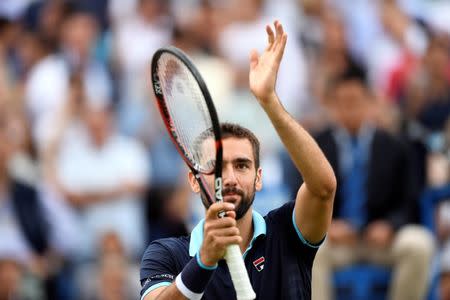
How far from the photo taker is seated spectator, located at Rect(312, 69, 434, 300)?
29.3ft

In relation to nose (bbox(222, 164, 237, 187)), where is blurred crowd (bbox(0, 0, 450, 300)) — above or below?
above

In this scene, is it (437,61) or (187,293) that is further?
(437,61)

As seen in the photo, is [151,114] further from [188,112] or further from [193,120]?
[193,120]

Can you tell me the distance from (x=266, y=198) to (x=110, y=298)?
75.1 inches

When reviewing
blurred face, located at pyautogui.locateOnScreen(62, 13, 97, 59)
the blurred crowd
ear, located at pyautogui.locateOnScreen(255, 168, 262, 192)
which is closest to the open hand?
ear, located at pyautogui.locateOnScreen(255, 168, 262, 192)

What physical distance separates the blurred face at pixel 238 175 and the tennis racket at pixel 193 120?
0.21 ft

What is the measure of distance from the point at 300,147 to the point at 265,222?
612 millimetres

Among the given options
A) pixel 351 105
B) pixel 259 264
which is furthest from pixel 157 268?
pixel 351 105

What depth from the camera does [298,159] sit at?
4996mm

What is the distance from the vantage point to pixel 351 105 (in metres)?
9.35

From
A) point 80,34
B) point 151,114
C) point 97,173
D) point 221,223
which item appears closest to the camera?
point 221,223

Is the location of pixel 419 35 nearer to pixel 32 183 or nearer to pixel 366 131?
pixel 366 131

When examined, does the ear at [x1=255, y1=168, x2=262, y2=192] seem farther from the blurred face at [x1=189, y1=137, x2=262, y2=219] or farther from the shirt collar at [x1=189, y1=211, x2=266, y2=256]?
the shirt collar at [x1=189, y1=211, x2=266, y2=256]

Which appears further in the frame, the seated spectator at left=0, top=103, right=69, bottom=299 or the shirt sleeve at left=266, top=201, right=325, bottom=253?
the seated spectator at left=0, top=103, right=69, bottom=299
